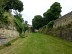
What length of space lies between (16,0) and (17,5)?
0.84 m

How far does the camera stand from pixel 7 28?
17516mm

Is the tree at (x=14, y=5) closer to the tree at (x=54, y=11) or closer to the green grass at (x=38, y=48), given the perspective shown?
the green grass at (x=38, y=48)

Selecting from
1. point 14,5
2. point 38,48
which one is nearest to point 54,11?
point 14,5

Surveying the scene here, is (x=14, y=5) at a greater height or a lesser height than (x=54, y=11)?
lesser

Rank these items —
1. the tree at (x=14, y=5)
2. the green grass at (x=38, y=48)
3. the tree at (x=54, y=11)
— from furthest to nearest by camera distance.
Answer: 1. the tree at (x=54, y=11)
2. the tree at (x=14, y=5)
3. the green grass at (x=38, y=48)

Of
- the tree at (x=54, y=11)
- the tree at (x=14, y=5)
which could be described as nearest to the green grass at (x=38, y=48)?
the tree at (x=14, y=5)

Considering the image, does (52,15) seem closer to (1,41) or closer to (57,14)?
(57,14)

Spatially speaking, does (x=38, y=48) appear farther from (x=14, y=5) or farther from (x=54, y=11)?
(x=54, y=11)

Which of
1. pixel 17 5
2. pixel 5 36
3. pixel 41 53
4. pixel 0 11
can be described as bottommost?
pixel 41 53

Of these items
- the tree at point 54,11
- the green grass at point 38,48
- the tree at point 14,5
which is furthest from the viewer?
the tree at point 54,11

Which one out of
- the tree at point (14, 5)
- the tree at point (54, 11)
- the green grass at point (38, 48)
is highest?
the tree at point (54, 11)

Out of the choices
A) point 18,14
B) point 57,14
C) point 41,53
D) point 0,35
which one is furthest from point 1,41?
point 57,14

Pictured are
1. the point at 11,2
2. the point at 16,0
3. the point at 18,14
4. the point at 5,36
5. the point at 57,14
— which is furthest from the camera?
the point at 57,14

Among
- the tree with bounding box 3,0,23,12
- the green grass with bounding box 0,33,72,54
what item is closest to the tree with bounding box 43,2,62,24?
the tree with bounding box 3,0,23,12
